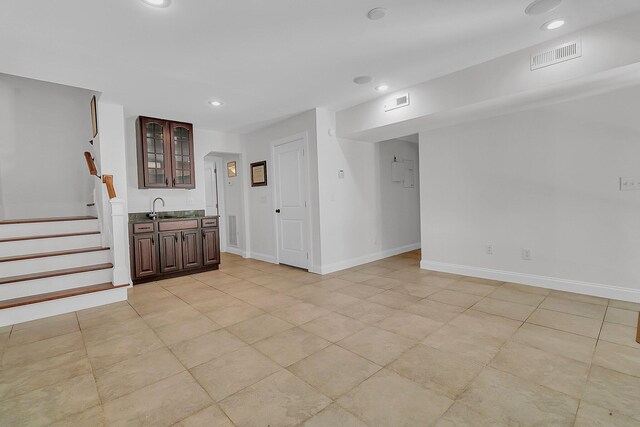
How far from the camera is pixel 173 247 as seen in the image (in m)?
4.61

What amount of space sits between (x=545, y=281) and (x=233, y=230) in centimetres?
553

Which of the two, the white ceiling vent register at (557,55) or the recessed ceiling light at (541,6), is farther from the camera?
the white ceiling vent register at (557,55)

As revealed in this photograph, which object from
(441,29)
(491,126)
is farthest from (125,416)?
(491,126)

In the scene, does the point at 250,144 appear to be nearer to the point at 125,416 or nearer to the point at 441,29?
the point at 441,29

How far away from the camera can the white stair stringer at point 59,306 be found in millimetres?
2945

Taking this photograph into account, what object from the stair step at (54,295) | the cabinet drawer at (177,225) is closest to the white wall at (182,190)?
the cabinet drawer at (177,225)

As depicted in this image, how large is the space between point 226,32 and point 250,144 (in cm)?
348

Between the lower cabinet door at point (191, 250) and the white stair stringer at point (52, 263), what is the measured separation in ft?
3.45

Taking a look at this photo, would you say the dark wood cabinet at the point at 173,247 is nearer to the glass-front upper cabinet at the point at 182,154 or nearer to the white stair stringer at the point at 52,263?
the white stair stringer at the point at 52,263

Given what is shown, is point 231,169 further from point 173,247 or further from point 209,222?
point 173,247

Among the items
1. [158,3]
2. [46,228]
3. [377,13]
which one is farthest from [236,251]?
[377,13]

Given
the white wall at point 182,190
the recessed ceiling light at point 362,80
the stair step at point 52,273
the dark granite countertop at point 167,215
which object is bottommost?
the stair step at point 52,273

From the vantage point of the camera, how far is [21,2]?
2.00 m

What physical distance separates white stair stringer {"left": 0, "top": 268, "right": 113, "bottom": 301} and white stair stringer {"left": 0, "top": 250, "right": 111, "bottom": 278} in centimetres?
27
